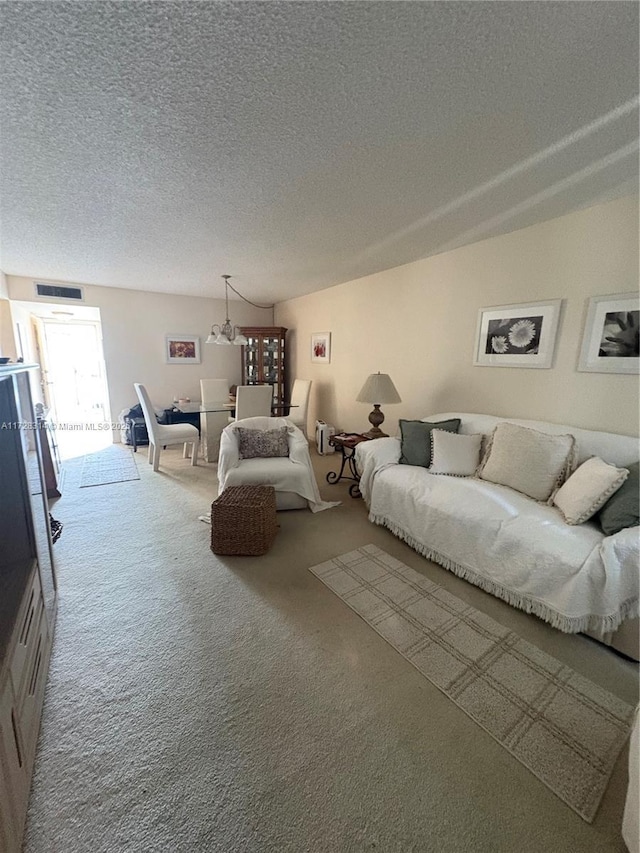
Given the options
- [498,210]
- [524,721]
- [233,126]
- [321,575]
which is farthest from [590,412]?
[233,126]

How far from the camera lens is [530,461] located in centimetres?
221

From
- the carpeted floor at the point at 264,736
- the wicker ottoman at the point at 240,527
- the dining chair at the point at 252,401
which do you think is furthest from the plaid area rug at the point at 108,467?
the wicker ottoman at the point at 240,527

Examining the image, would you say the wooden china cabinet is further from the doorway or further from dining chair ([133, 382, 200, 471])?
the doorway

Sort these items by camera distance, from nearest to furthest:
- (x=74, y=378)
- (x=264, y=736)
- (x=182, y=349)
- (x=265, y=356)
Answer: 1. (x=264, y=736)
2. (x=182, y=349)
3. (x=265, y=356)
4. (x=74, y=378)

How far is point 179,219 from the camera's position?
100 inches

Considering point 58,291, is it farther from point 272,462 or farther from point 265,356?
point 272,462

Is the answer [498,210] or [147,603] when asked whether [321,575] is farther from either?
[498,210]

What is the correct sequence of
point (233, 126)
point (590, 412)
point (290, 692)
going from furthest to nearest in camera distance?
point (590, 412), point (233, 126), point (290, 692)

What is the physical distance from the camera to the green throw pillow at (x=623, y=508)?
1.66m

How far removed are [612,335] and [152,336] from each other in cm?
562

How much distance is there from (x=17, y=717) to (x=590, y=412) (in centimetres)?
324

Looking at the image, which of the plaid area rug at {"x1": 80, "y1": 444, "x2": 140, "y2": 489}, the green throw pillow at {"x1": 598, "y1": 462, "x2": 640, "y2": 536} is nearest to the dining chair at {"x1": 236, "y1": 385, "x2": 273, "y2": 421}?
the plaid area rug at {"x1": 80, "y1": 444, "x2": 140, "y2": 489}

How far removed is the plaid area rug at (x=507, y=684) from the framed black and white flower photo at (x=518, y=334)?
6.18ft

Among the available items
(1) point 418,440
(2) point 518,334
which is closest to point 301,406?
(1) point 418,440
